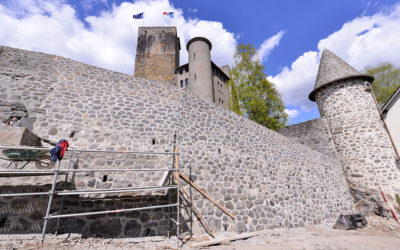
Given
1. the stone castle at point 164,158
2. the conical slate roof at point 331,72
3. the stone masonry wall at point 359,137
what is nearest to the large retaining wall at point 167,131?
the stone castle at point 164,158

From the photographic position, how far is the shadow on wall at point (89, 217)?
3.39 metres

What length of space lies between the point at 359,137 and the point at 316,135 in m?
2.13

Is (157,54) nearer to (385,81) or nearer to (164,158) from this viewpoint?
(164,158)

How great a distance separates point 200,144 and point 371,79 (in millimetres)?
12363

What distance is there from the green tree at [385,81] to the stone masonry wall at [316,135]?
35.7 feet

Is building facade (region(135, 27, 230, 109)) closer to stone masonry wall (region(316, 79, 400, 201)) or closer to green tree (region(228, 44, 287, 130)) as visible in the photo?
green tree (region(228, 44, 287, 130))

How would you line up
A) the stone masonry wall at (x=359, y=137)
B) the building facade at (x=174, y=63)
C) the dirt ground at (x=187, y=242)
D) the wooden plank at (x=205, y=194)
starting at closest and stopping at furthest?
the dirt ground at (x=187, y=242) → the wooden plank at (x=205, y=194) → the stone masonry wall at (x=359, y=137) → the building facade at (x=174, y=63)

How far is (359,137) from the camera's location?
400 inches

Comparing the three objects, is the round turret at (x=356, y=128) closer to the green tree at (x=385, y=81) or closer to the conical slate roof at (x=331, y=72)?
the conical slate roof at (x=331, y=72)

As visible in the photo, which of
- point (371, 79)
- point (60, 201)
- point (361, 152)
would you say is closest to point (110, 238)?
point (60, 201)

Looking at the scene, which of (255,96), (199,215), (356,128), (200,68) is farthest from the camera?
(200,68)

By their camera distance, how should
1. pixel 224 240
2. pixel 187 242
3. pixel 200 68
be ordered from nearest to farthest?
pixel 187 242 < pixel 224 240 < pixel 200 68

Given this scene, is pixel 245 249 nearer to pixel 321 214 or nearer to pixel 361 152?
pixel 321 214

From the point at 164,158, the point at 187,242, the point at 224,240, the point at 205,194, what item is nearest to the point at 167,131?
the point at 164,158
